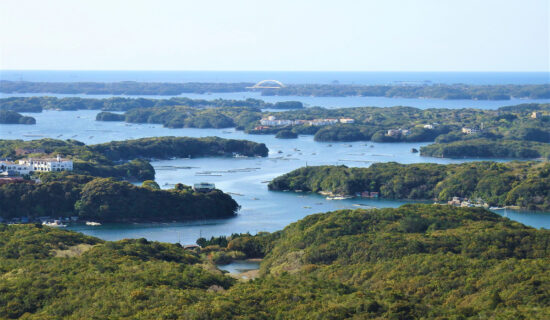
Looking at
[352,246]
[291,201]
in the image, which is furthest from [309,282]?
[291,201]

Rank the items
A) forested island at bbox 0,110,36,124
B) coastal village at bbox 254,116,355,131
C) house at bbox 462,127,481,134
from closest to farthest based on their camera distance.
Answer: house at bbox 462,127,481,134, coastal village at bbox 254,116,355,131, forested island at bbox 0,110,36,124

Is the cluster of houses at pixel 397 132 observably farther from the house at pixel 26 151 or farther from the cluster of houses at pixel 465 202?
the house at pixel 26 151

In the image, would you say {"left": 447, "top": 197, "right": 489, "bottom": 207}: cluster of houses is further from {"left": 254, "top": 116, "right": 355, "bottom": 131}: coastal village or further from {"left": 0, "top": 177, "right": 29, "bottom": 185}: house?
{"left": 254, "top": 116, "right": 355, "bottom": 131}: coastal village

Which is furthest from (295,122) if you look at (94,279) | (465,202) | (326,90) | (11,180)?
(94,279)

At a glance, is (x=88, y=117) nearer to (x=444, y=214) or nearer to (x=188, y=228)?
(x=188, y=228)

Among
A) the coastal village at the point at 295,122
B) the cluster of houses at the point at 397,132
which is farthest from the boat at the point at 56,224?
the coastal village at the point at 295,122

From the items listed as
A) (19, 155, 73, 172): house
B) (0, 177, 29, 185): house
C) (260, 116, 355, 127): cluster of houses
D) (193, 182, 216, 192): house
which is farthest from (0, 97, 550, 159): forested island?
(0, 177, 29, 185): house
